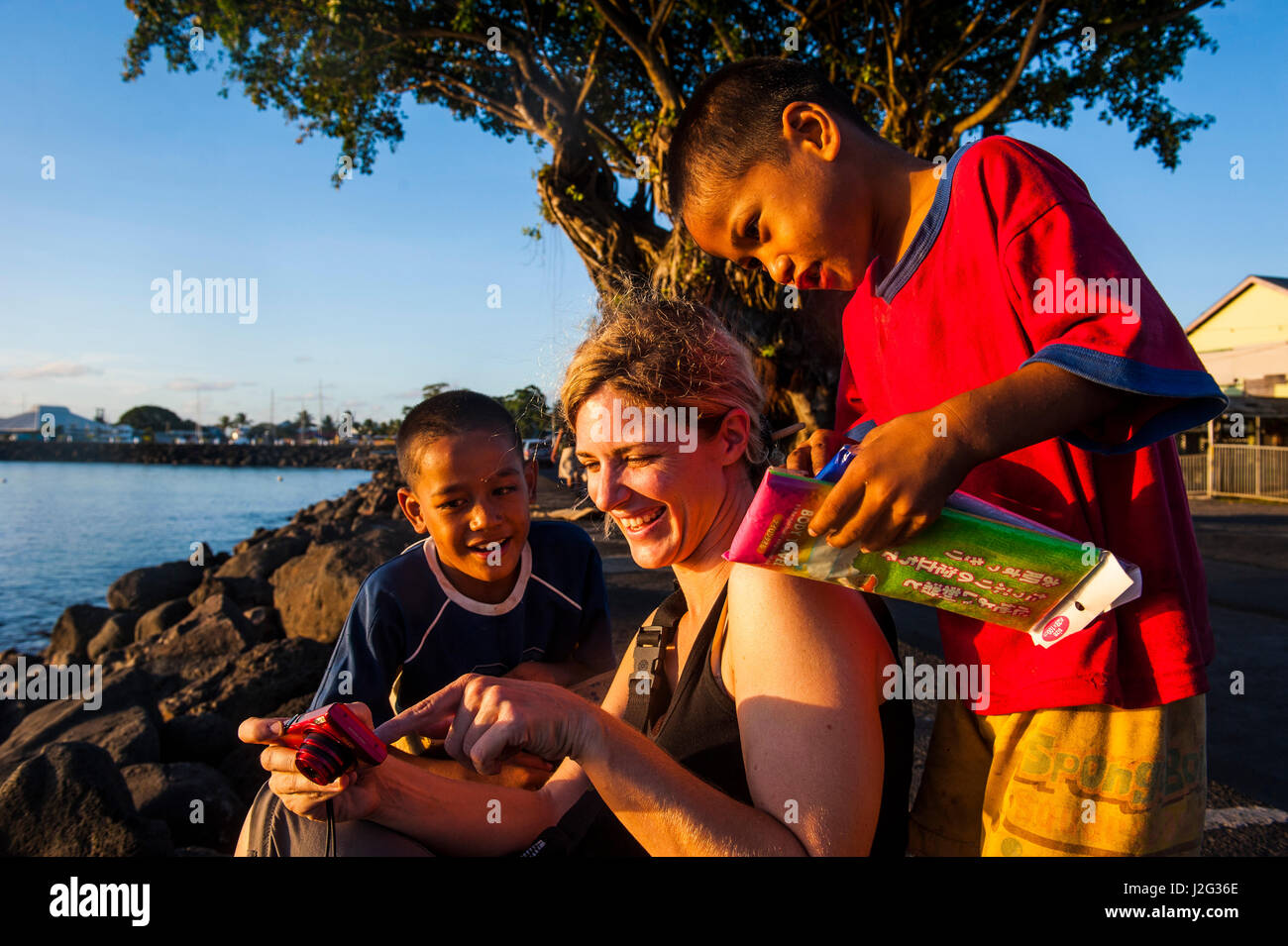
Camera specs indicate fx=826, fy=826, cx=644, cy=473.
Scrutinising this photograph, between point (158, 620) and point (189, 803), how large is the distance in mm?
7875

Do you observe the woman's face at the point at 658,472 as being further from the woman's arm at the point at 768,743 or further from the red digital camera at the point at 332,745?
the red digital camera at the point at 332,745

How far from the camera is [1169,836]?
1646mm

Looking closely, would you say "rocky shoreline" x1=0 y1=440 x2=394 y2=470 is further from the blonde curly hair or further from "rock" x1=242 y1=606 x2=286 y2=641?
the blonde curly hair

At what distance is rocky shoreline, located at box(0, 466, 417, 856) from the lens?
162 inches

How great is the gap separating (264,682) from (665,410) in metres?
6.24

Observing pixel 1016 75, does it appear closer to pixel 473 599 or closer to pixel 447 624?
pixel 473 599

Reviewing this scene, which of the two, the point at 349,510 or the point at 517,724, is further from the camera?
the point at 349,510

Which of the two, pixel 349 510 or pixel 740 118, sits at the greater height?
pixel 740 118

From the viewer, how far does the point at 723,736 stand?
1812 mm

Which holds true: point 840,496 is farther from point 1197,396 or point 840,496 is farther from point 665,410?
point 665,410

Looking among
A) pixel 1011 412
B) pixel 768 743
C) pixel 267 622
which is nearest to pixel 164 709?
pixel 267 622

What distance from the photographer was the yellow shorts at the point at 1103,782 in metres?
1.62

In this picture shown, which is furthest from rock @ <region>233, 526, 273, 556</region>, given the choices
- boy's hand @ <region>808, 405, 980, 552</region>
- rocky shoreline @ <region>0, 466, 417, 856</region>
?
boy's hand @ <region>808, 405, 980, 552</region>
